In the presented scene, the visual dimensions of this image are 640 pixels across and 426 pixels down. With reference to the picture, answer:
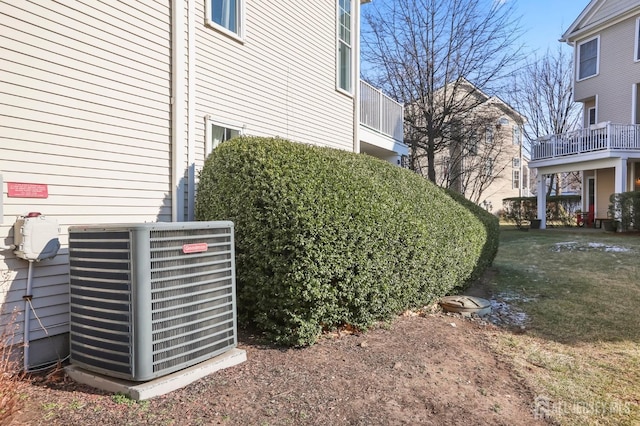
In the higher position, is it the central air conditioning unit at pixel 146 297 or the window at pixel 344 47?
the window at pixel 344 47

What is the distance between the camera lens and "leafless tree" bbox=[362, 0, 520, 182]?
16562 mm

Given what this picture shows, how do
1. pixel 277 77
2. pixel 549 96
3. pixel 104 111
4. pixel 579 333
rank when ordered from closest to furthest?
pixel 104 111 → pixel 579 333 → pixel 277 77 → pixel 549 96

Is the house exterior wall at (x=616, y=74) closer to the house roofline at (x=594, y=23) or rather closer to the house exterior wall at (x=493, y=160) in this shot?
the house roofline at (x=594, y=23)

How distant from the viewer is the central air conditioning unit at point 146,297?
2787mm

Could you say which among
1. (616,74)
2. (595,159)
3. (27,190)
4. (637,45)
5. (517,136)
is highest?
(637,45)

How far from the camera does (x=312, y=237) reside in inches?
144

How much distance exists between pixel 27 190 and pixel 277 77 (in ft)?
14.0

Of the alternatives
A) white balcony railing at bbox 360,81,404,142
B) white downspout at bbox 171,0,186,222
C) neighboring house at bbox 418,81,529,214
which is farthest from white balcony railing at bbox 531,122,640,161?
white downspout at bbox 171,0,186,222

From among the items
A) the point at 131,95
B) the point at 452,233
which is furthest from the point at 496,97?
the point at 131,95

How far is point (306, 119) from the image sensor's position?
7469 mm

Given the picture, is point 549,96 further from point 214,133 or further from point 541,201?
point 214,133

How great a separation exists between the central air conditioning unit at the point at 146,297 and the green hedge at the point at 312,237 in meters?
0.54

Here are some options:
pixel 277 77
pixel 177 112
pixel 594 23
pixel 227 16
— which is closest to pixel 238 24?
pixel 227 16

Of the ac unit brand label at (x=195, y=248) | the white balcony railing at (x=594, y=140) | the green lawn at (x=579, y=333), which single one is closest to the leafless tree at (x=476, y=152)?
the white balcony railing at (x=594, y=140)
